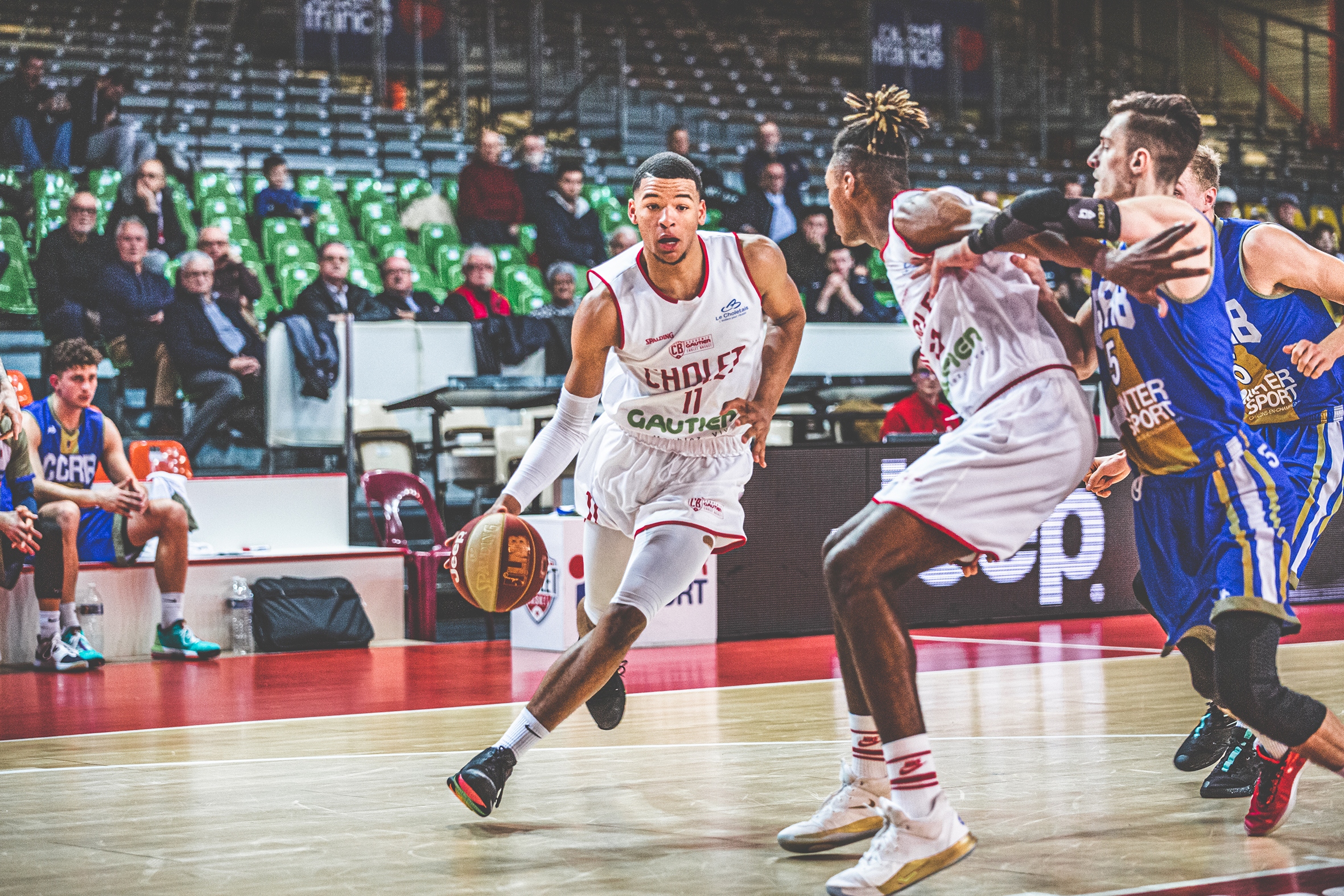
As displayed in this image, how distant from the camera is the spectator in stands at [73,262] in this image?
1034cm

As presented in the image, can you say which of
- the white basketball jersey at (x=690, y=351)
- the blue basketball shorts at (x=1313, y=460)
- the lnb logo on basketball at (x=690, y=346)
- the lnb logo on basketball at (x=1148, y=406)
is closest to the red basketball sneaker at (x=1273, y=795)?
the blue basketball shorts at (x=1313, y=460)

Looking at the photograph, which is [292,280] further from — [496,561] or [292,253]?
[496,561]

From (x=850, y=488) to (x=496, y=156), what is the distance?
5.19 metres

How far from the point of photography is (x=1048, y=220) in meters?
3.51

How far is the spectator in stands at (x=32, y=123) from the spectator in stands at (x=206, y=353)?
10.6 ft

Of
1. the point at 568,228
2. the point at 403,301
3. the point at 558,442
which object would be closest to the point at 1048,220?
the point at 558,442

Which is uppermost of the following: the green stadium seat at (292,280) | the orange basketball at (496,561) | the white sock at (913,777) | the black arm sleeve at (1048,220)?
the green stadium seat at (292,280)

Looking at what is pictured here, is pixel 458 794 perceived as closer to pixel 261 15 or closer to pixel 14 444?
pixel 14 444


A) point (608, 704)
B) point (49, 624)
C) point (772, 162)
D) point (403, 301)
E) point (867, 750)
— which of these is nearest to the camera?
point (867, 750)

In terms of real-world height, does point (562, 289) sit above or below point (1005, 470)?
above

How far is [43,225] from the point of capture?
11812 mm

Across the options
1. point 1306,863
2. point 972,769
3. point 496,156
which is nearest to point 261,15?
point 496,156

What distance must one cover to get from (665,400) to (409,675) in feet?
11.3

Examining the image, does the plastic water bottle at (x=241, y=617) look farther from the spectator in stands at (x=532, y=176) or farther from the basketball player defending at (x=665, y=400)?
the spectator in stands at (x=532, y=176)
